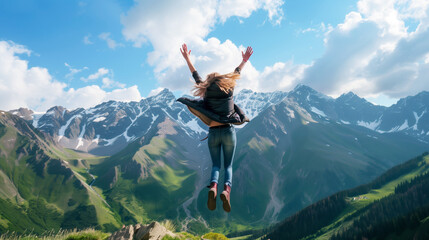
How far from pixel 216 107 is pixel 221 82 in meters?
0.69

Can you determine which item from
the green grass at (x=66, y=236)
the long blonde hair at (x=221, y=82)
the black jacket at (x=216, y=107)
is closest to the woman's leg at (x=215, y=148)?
the black jacket at (x=216, y=107)

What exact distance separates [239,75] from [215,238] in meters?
7.04

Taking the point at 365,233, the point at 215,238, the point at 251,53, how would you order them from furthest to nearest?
the point at 365,233
the point at 215,238
the point at 251,53

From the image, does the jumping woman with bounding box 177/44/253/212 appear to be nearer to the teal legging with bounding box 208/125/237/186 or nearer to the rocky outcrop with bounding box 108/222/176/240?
the teal legging with bounding box 208/125/237/186

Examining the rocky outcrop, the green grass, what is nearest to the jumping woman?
the rocky outcrop

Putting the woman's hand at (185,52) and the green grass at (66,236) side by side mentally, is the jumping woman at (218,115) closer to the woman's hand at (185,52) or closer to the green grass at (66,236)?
the woman's hand at (185,52)

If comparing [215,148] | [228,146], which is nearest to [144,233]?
[215,148]

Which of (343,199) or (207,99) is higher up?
(207,99)

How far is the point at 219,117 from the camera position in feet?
23.0

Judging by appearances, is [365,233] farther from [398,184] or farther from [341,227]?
[398,184]

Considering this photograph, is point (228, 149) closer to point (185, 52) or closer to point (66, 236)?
point (185, 52)

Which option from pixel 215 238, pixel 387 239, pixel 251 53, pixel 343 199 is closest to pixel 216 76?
Answer: pixel 251 53

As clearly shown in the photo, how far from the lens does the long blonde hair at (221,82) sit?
699cm

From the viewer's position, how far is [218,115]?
23.2 feet
